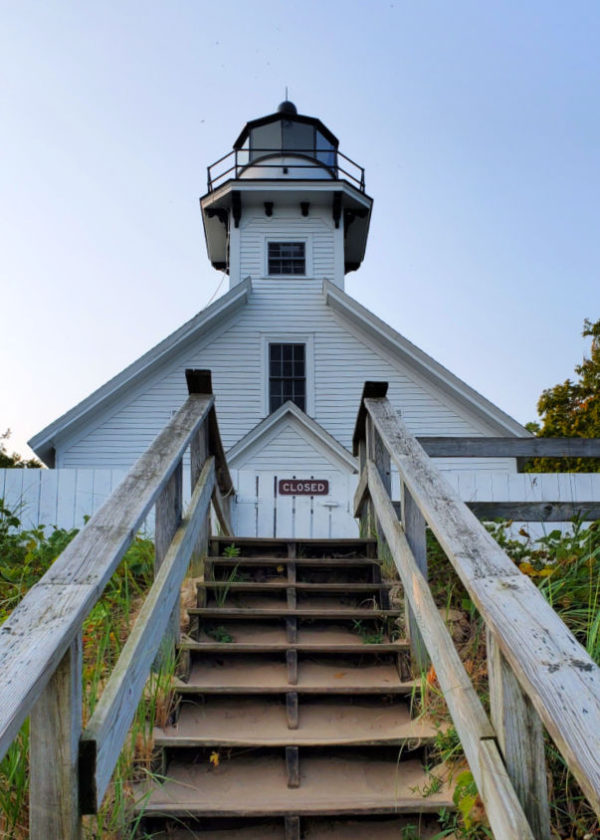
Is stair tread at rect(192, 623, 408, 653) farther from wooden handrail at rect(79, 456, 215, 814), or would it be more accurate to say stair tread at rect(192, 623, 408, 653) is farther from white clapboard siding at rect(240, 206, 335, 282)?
white clapboard siding at rect(240, 206, 335, 282)

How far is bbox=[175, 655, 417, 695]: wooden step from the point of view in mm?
3295

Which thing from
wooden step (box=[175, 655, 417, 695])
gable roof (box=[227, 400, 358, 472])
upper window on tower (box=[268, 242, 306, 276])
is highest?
upper window on tower (box=[268, 242, 306, 276])

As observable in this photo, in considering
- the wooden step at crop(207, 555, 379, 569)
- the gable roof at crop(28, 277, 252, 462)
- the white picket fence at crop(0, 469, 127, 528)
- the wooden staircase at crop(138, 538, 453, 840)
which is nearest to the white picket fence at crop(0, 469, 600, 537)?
the white picket fence at crop(0, 469, 127, 528)

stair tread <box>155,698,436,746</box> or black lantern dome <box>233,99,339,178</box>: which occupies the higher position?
black lantern dome <box>233,99,339,178</box>

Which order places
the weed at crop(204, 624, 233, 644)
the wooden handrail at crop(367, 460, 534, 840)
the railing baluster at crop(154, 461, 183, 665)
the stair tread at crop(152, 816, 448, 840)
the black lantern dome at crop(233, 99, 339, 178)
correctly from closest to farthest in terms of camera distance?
the wooden handrail at crop(367, 460, 534, 840) < the stair tread at crop(152, 816, 448, 840) < the railing baluster at crop(154, 461, 183, 665) < the weed at crop(204, 624, 233, 644) < the black lantern dome at crop(233, 99, 339, 178)

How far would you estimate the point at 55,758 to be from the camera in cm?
188

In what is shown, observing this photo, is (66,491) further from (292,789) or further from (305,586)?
(292,789)

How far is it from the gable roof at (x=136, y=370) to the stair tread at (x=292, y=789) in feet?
32.5

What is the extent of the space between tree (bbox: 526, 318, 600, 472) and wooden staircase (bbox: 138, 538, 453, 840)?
18749 mm

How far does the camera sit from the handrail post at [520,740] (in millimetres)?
1901

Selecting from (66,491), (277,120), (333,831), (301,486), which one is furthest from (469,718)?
(277,120)

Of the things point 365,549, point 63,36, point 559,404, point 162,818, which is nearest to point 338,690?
point 162,818

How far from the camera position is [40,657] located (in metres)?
→ 1.66

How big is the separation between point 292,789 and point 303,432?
9.08 meters
